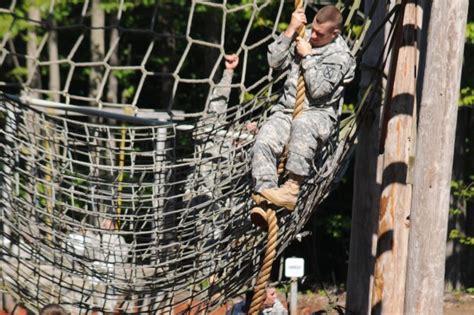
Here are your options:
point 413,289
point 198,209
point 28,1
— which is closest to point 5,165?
point 198,209

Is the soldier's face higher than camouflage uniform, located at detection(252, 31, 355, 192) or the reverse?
higher

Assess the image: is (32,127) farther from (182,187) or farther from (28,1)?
(28,1)

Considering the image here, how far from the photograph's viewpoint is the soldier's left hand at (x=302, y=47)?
5.24 metres

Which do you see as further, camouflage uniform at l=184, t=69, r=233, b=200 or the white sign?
the white sign

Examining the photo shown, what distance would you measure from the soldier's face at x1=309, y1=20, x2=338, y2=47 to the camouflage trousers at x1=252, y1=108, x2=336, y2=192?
29 cm

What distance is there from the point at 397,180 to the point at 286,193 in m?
0.82

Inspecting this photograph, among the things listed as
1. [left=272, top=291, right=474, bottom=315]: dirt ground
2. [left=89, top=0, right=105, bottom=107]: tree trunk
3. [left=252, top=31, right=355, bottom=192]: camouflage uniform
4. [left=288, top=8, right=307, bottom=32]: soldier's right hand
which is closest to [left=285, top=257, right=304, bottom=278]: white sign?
[left=272, top=291, right=474, bottom=315]: dirt ground

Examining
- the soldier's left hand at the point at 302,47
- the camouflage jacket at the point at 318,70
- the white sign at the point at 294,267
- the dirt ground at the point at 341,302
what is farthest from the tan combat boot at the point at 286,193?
the dirt ground at the point at 341,302

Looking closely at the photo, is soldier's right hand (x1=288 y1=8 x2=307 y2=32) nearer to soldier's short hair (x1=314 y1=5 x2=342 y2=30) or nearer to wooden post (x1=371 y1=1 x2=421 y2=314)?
soldier's short hair (x1=314 y1=5 x2=342 y2=30)

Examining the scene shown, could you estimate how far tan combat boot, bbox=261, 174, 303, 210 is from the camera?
5.12 metres

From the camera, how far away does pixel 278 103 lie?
5488 millimetres

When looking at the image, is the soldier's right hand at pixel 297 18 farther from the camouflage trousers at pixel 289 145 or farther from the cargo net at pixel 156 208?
the cargo net at pixel 156 208

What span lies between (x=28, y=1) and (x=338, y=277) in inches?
191

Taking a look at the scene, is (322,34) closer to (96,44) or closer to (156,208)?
(156,208)
